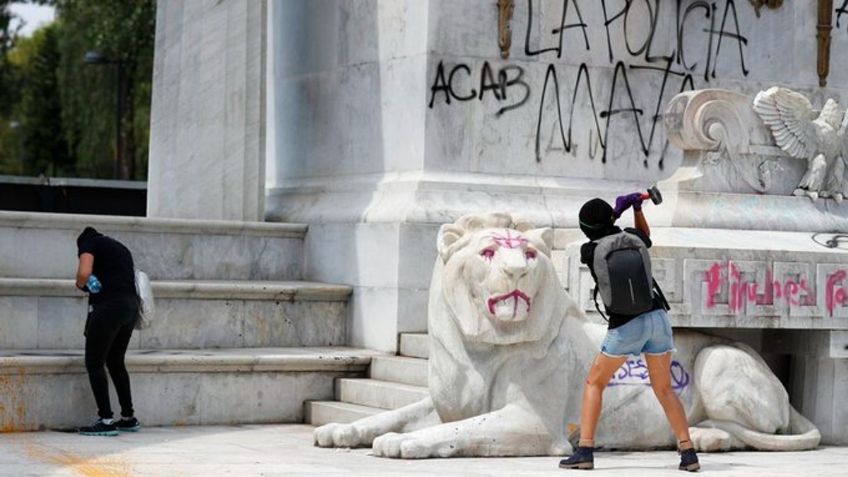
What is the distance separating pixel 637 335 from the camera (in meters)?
13.2

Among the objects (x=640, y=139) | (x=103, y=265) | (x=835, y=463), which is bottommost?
(x=835, y=463)

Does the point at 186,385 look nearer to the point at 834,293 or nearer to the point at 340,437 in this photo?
the point at 340,437

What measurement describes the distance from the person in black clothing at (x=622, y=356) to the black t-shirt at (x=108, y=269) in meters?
3.90

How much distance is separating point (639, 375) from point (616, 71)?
4612 mm

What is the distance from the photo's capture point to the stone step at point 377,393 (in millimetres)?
15469

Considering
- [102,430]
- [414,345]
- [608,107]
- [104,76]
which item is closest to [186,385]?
[102,430]

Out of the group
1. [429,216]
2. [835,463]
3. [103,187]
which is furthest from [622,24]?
[103,187]

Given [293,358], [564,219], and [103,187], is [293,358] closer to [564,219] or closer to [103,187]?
[564,219]

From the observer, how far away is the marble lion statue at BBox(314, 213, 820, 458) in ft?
45.3

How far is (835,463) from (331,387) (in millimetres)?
4478

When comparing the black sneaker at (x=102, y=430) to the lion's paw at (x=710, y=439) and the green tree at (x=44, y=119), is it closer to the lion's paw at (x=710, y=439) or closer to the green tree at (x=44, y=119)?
the lion's paw at (x=710, y=439)

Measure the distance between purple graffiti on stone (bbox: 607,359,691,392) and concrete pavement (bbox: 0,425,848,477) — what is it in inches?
20.3

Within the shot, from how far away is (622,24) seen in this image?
18.5 meters

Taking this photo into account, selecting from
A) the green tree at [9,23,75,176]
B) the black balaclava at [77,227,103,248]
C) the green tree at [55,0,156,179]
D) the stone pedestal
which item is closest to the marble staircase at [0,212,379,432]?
the stone pedestal
